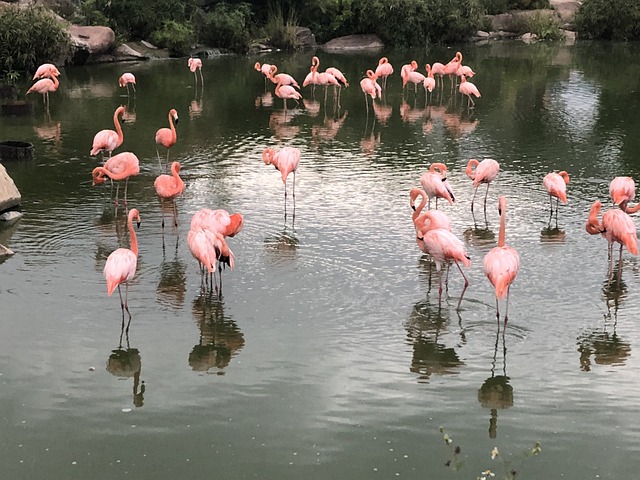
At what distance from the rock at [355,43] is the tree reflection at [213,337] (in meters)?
20.8

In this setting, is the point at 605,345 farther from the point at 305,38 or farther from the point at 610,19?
the point at 610,19

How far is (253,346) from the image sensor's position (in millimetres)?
6340

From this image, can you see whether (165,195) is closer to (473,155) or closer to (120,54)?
(473,155)

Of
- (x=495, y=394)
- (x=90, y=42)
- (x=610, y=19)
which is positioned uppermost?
Result: (x=610, y=19)

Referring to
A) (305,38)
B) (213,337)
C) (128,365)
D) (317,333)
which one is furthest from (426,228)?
(305,38)

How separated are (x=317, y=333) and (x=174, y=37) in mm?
18363

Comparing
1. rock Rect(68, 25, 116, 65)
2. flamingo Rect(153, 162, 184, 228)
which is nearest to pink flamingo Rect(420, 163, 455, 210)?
flamingo Rect(153, 162, 184, 228)

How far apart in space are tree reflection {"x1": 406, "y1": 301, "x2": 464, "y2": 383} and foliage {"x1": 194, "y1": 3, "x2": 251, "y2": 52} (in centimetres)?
1905

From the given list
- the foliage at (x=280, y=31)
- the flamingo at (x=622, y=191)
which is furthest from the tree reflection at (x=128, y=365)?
the foliage at (x=280, y=31)

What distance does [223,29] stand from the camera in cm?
2486

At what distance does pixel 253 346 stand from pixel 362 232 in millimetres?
2741

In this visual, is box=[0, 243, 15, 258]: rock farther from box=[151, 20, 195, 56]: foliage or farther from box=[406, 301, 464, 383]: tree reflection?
box=[151, 20, 195, 56]: foliage

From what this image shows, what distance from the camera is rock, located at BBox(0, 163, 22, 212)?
903cm

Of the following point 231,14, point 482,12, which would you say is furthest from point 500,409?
point 482,12
